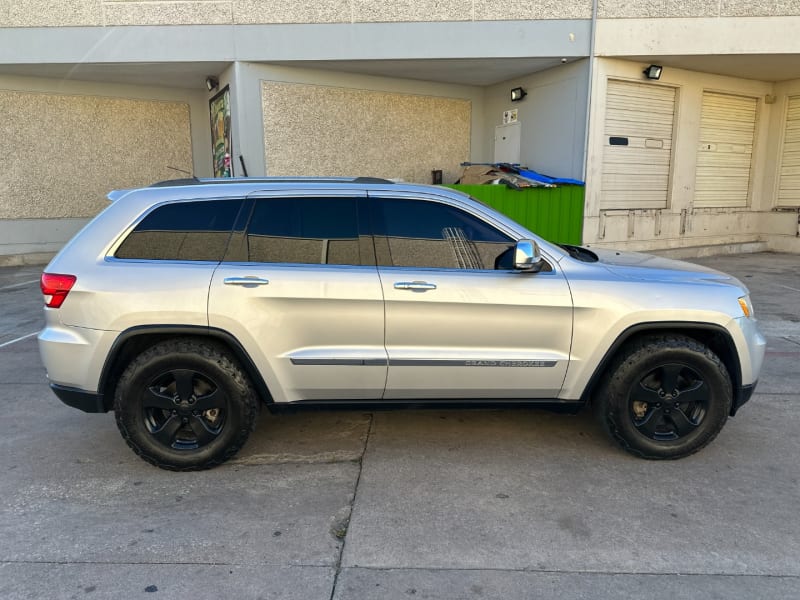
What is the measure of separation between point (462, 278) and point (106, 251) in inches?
87.2

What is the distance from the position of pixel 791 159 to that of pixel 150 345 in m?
15.2

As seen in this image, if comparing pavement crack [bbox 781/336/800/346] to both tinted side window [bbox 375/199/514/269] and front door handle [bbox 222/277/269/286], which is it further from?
front door handle [bbox 222/277/269/286]

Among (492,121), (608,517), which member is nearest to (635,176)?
(492,121)

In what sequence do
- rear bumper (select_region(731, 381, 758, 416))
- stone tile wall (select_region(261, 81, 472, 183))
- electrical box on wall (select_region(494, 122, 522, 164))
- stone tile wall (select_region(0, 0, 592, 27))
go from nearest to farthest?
rear bumper (select_region(731, 381, 758, 416)) → stone tile wall (select_region(0, 0, 592, 27)) → stone tile wall (select_region(261, 81, 472, 183)) → electrical box on wall (select_region(494, 122, 522, 164))

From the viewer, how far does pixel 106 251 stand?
346cm

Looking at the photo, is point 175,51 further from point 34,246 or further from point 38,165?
point 34,246

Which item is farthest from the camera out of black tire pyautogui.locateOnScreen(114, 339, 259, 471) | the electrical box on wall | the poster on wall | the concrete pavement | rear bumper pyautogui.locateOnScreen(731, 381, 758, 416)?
the electrical box on wall

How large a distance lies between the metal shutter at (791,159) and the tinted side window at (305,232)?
14.0m

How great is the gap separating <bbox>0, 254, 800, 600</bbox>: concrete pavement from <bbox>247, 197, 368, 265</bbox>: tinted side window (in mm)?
1370

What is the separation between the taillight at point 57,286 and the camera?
11.1ft

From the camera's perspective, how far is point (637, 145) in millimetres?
11758

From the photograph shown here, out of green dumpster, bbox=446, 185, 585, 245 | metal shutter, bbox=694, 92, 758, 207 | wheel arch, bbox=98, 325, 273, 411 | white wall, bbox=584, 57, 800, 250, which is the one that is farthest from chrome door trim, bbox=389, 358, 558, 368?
metal shutter, bbox=694, 92, 758, 207

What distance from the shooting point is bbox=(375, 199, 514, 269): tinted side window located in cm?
359

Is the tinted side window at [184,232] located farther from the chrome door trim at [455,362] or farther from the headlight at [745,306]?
the headlight at [745,306]
